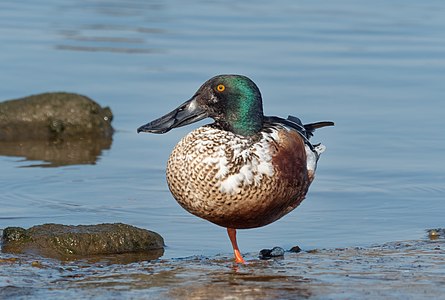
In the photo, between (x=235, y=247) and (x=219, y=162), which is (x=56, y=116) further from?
(x=219, y=162)

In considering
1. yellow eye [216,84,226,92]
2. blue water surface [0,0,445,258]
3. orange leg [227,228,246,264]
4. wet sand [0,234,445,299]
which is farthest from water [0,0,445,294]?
yellow eye [216,84,226,92]

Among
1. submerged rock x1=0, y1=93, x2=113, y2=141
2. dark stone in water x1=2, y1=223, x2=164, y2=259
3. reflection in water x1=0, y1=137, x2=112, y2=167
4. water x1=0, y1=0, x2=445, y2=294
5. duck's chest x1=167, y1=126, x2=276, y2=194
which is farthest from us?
submerged rock x1=0, y1=93, x2=113, y2=141

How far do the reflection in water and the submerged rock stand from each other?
13 cm

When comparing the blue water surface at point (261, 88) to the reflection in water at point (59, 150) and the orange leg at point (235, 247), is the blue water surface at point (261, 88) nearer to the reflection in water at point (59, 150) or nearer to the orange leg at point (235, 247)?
the reflection in water at point (59, 150)

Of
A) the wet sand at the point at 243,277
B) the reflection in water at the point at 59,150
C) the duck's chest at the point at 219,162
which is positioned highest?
the duck's chest at the point at 219,162

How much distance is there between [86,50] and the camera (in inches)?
505

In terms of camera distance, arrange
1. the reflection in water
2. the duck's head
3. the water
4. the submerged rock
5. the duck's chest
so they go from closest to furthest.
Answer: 1. the duck's chest
2. the duck's head
3. the water
4. the reflection in water
5. the submerged rock

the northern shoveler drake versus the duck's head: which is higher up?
the duck's head

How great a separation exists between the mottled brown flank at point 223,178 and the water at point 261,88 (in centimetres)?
75

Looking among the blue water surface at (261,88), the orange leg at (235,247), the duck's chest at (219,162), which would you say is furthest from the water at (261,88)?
the duck's chest at (219,162)

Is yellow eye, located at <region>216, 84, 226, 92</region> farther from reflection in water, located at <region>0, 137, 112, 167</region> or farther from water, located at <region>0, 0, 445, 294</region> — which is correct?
reflection in water, located at <region>0, 137, 112, 167</region>

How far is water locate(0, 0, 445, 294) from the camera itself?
729cm

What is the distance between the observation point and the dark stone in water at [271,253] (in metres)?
6.18

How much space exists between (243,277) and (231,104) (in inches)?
40.3
